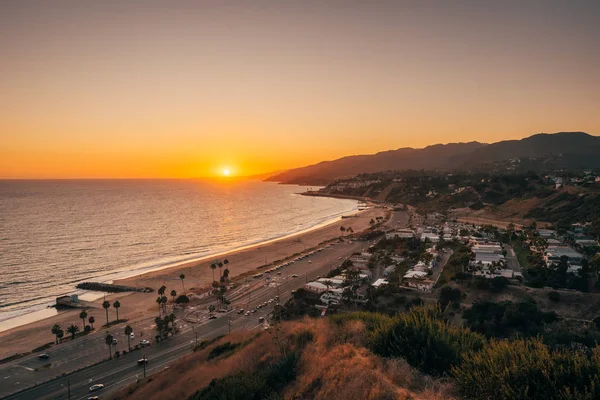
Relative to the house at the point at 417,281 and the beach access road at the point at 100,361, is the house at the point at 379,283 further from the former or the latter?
the beach access road at the point at 100,361

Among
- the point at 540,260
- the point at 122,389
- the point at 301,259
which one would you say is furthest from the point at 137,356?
the point at 540,260

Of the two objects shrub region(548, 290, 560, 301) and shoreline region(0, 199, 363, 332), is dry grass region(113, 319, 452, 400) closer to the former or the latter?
shrub region(548, 290, 560, 301)

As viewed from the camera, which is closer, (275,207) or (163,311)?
(163,311)

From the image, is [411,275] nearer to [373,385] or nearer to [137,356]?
[137,356]

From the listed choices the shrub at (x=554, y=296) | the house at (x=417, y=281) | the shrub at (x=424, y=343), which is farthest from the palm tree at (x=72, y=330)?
the shrub at (x=554, y=296)

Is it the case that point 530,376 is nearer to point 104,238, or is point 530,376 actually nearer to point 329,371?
point 329,371
